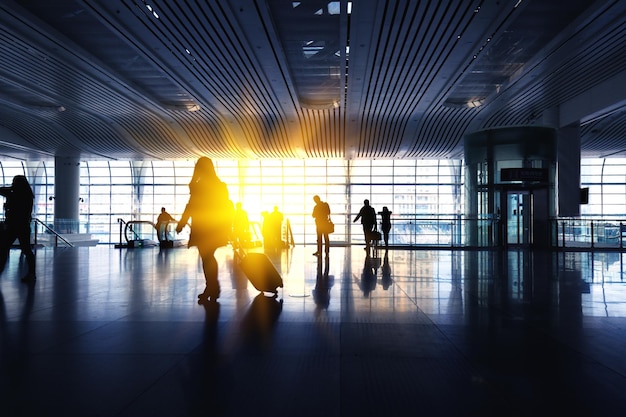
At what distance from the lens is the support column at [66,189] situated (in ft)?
88.8

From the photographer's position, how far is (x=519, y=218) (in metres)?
16.9

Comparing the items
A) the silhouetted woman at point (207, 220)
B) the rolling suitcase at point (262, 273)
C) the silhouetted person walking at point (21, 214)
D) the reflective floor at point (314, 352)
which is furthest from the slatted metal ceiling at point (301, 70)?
the reflective floor at point (314, 352)

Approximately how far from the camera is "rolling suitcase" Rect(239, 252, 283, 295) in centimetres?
564

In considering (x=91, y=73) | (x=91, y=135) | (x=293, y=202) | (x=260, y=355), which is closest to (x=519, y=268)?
(x=260, y=355)

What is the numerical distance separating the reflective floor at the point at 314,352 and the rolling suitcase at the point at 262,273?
0.21 meters

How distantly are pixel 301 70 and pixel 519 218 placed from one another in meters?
9.21

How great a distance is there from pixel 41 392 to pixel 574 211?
60.7 ft

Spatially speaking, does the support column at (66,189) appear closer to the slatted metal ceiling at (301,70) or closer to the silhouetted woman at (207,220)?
the slatted metal ceiling at (301,70)

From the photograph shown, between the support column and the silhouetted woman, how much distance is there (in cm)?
2419

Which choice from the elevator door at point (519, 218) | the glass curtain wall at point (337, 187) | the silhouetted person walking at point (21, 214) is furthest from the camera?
the glass curtain wall at point (337, 187)

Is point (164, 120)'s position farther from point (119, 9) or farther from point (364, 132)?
point (119, 9)

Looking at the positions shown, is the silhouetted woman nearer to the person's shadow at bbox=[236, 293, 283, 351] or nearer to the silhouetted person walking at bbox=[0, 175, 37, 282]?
the person's shadow at bbox=[236, 293, 283, 351]

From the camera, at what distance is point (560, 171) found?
17359 millimetres

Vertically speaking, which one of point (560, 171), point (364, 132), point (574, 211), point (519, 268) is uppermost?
point (364, 132)
